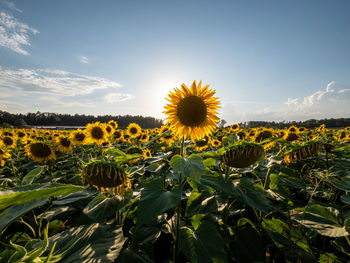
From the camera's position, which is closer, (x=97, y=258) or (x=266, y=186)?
(x=97, y=258)

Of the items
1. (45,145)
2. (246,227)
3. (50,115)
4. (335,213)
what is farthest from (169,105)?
(50,115)

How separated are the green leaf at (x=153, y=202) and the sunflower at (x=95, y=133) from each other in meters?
4.64

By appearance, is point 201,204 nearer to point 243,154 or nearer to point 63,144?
point 243,154

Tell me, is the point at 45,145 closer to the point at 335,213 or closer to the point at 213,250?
the point at 213,250

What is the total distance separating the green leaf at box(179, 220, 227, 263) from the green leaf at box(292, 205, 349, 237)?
78 centimetres

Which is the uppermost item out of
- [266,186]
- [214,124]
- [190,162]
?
[214,124]

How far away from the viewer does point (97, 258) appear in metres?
0.94

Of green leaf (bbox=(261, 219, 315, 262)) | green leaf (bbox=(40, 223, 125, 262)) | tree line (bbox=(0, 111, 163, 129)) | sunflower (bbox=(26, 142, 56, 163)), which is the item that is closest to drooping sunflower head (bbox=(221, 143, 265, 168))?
green leaf (bbox=(261, 219, 315, 262))

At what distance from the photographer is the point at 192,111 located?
2.48 m

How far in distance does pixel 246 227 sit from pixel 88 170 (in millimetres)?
1691

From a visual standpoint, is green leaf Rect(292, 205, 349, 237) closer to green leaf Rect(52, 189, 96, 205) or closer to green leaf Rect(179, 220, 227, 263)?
green leaf Rect(179, 220, 227, 263)

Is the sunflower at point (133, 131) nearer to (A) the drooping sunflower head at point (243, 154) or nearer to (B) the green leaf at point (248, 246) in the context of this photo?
(A) the drooping sunflower head at point (243, 154)

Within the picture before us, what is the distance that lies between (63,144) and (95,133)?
953mm

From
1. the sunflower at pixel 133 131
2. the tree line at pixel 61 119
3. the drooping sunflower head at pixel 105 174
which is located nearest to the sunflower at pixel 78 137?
the sunflower at pixel 133 131
